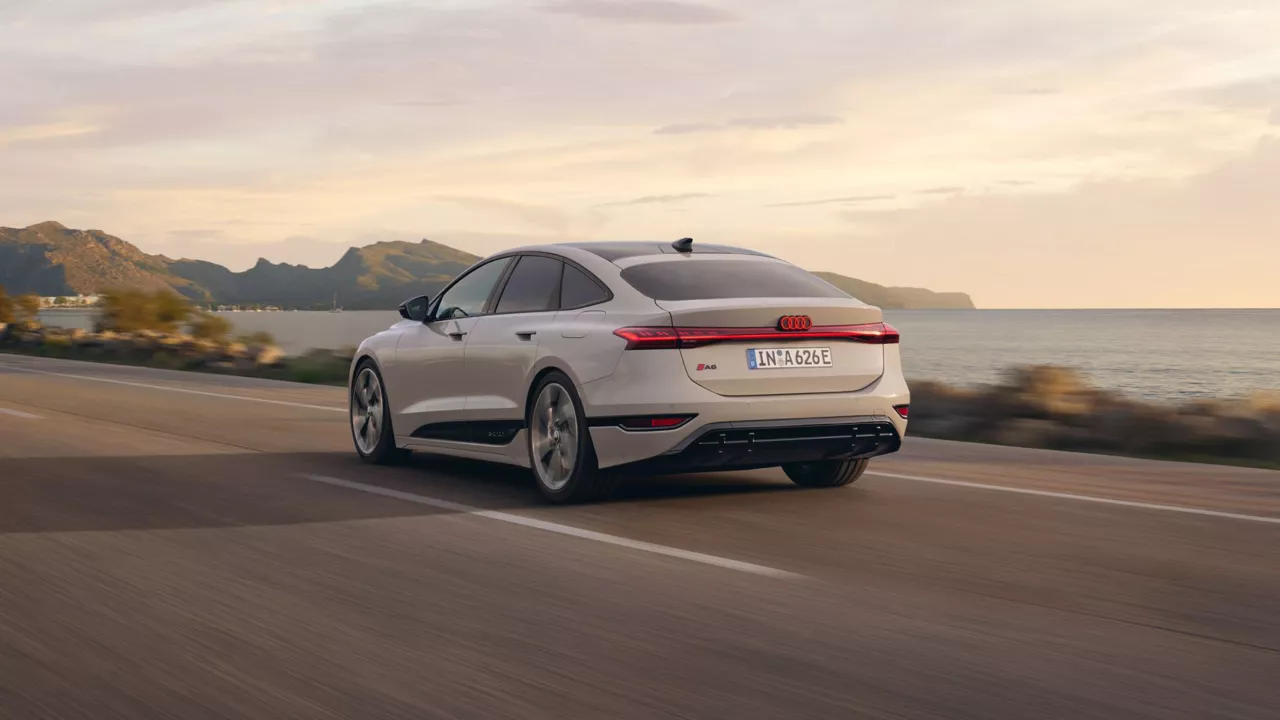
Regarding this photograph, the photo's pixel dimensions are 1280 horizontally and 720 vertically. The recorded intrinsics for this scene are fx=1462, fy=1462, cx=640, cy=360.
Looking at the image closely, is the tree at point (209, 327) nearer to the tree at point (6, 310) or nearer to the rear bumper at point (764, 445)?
the tree at point (6, 310)

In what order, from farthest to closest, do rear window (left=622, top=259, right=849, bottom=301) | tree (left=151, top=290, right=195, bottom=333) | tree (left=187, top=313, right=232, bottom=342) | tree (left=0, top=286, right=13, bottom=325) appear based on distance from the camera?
tree (left=0, top=286, right=13, bottom=325) < tree (left=151, top=290, right=195, bottom=333) < tree (left=187, top=313, right=232, bottom=342) < rear window (left=622, top=259, right=849, bottom=301)

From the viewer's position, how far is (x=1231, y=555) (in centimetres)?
693

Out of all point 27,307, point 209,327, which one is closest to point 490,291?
point 209,327

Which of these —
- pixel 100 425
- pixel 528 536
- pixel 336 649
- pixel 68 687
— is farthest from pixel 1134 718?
pixel 100 425

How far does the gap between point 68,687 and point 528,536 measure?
3134 millimetres

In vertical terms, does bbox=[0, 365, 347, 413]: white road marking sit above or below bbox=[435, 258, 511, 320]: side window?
below

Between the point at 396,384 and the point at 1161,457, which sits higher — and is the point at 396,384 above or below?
above

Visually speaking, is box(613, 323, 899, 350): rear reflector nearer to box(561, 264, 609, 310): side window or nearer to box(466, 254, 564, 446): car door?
box(561, 264, 609, 310): side window

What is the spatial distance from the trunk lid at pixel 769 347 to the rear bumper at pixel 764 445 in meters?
0.20

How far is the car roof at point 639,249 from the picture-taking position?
9055 millimetres

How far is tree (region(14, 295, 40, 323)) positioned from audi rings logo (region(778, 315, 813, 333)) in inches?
1651

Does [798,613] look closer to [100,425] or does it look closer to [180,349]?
[100,425]

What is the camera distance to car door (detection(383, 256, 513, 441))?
9812 millimetres

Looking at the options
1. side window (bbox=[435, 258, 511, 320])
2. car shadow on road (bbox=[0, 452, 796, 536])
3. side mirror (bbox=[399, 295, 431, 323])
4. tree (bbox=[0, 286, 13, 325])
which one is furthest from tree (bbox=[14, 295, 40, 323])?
side window (bbox=[435, 258, 511, 320])
